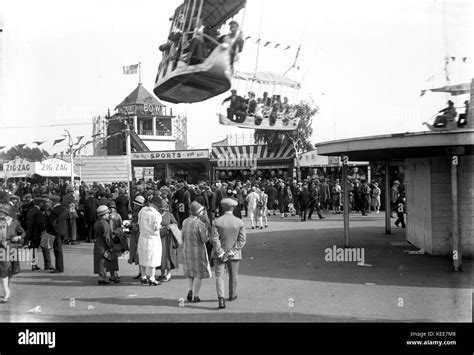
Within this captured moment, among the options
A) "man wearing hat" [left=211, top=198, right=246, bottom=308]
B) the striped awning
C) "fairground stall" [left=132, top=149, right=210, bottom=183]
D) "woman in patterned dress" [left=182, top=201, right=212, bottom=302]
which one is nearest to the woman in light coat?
"woman in patterned dress" [left=182, top=201, right=212, bottom=302]

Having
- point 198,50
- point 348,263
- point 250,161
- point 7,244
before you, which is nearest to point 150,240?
point 7,244

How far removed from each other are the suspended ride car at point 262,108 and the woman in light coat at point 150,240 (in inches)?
88.5

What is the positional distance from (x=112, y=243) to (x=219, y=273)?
2.81 metres

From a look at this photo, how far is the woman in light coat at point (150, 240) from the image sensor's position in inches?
355

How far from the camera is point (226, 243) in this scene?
764 centimetres

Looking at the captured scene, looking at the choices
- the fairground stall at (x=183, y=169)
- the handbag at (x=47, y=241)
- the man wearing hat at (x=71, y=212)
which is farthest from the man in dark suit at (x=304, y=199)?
the handbag at (x=47, y=241)

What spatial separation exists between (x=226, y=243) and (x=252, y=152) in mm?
18172

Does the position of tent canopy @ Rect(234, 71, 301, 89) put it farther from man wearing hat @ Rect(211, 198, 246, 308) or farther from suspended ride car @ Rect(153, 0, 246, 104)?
man wearing hat @ Rect(211, 198, 246, 308)

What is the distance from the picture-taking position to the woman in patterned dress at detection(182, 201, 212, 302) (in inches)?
306

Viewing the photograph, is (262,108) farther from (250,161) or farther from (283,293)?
(250,161)

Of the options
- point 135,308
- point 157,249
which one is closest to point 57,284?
point 157,249

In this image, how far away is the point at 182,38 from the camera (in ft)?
26.6

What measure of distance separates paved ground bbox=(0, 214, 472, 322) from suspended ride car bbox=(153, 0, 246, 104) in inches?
142
